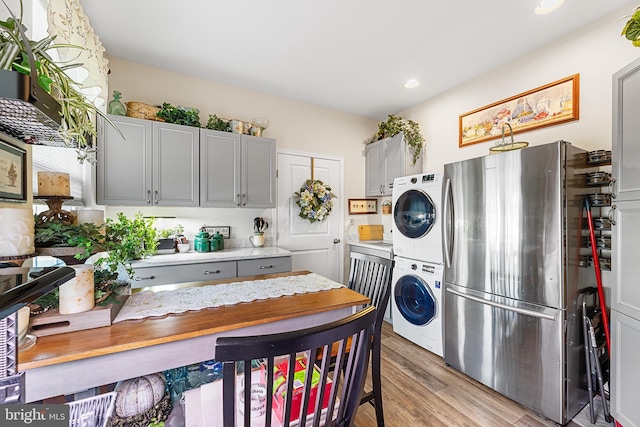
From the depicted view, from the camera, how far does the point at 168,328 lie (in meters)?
1.06

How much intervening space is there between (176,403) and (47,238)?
2.67ft

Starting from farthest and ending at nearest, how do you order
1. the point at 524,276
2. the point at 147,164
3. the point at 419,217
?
the point at 419,217 → the point at 147,164 → the point at 524,276

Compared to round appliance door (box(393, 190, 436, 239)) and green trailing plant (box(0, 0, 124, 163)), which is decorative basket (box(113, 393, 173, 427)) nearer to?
green trailing plant (box(0, 0, 124, 163))

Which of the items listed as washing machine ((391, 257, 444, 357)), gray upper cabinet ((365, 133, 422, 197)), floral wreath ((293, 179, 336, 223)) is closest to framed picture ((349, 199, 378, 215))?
gray upper cabinet ((365, 133, 422, 197))

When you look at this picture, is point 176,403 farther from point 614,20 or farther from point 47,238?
point 614,20

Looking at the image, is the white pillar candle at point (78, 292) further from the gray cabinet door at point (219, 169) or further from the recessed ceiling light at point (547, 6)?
the recessed ceiling light at point (547, 6)

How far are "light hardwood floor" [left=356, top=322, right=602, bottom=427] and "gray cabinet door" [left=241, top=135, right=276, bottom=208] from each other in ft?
6.74

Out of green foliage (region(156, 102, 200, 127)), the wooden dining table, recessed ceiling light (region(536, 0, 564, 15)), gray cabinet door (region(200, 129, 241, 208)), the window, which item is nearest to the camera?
the wooden dining table

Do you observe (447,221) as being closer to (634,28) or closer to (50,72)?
(634,28)

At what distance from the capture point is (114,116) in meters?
2.36

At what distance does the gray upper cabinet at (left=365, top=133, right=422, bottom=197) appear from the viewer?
336cm

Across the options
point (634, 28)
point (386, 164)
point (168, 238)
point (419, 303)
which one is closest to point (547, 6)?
point (634, 28)

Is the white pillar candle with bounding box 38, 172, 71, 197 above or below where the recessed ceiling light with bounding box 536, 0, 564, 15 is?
below

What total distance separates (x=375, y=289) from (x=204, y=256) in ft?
5.64
